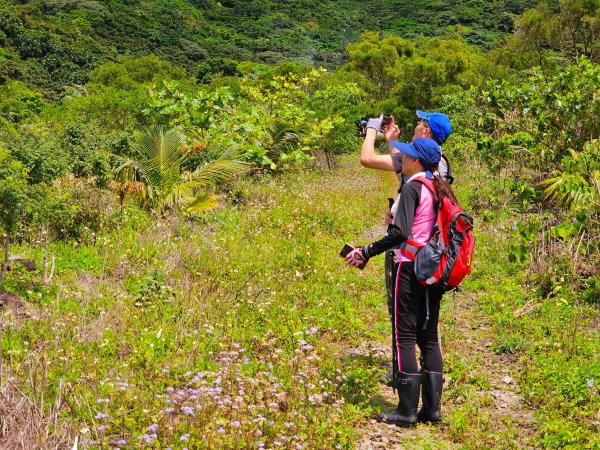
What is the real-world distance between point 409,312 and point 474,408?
872 mm

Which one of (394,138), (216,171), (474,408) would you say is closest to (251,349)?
(474,408)

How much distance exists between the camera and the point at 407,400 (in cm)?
412

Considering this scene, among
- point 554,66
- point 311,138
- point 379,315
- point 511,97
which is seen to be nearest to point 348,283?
point 379,315

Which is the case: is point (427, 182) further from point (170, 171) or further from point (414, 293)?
point (170, 171)

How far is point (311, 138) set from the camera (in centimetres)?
1392

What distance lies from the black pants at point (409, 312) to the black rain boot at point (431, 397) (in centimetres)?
6

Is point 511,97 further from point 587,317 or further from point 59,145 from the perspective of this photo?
point 59,145

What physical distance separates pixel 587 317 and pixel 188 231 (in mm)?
4390

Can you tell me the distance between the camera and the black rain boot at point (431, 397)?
4191mm

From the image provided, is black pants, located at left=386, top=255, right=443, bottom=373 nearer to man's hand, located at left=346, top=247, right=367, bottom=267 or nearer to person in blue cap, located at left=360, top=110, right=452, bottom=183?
man's hand, located at left=346, top=247, right=367, bottom=267

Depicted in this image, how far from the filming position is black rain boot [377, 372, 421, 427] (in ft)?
13.5

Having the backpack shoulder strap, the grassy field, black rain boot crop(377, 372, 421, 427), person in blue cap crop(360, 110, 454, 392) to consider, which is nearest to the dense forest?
the grassy field

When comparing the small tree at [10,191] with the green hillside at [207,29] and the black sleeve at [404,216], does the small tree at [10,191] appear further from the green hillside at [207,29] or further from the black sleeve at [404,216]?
the green hillside at [207,29]

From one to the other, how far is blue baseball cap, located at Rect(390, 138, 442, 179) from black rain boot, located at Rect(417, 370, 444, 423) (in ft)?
4.12
